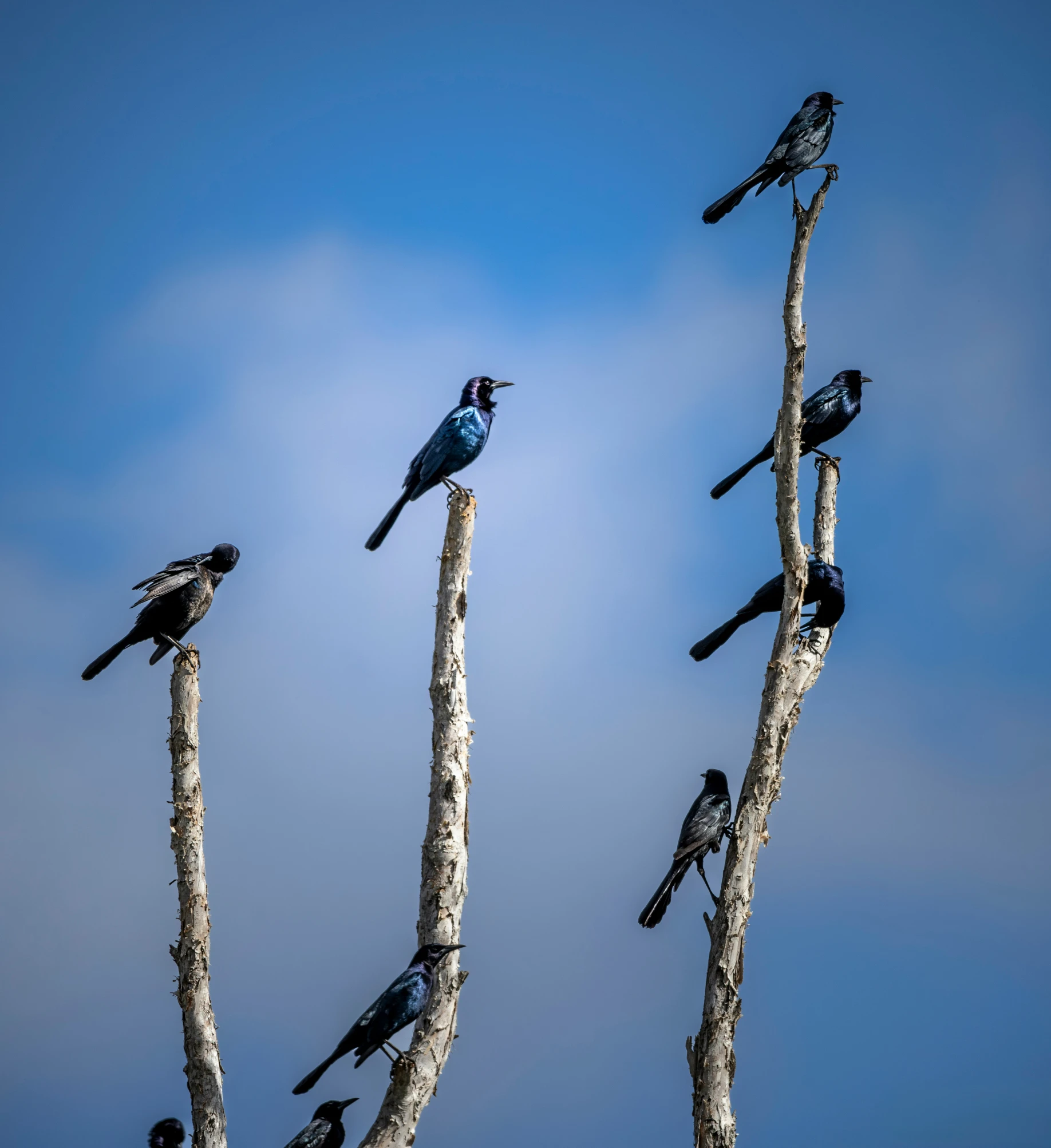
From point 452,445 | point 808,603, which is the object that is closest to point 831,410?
point 808,603

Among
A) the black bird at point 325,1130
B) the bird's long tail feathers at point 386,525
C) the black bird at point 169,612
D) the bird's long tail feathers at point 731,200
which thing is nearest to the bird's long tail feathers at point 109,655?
the black bird at point 169,612

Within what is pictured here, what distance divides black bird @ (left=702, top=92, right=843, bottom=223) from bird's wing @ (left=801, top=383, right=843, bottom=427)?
172 cm

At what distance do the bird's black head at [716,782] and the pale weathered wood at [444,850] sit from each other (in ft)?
6.05

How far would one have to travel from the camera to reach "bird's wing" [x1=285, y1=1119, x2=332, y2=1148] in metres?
7.32

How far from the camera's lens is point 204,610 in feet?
25.9

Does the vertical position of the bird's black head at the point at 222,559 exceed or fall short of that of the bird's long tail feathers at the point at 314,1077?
it exceeds it

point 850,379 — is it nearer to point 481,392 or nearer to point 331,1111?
point 481,392

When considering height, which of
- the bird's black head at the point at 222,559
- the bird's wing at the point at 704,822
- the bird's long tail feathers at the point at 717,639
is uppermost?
the bird's long tail feathers at the point at 717,639

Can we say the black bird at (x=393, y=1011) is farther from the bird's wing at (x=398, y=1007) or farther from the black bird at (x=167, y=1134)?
the black bird at (x=167, y=1134)

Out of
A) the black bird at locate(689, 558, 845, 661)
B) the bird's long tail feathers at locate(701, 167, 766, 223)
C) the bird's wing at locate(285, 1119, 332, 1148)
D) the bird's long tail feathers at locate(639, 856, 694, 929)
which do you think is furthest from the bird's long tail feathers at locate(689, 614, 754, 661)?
the bird's wing at locate(285, 1119, 332, 1148)

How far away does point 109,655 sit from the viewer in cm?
773

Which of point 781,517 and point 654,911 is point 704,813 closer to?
point 654,911

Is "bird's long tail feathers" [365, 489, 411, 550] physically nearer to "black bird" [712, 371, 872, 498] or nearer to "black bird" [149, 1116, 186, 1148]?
"black bird" [712, 371, 872, 498]

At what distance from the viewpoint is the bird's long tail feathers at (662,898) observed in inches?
274
